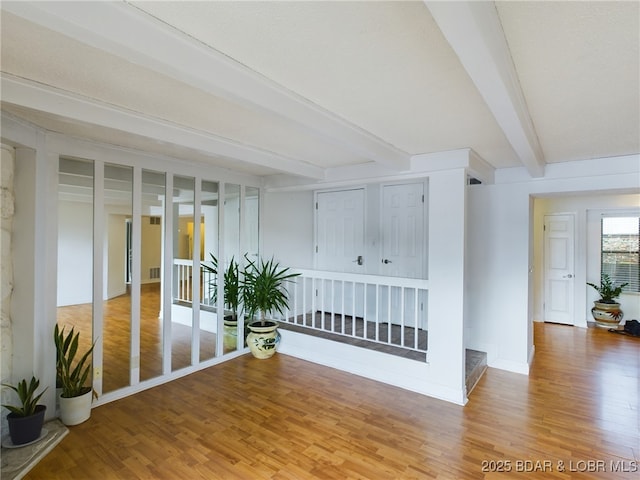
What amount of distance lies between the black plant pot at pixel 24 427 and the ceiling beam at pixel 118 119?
2.09m

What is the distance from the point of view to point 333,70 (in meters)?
1.62

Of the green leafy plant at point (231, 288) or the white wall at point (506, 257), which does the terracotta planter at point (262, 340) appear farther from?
the white wall at point (506, 257)

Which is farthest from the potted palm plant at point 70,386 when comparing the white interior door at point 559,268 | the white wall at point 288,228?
the white interior door at point 559,268

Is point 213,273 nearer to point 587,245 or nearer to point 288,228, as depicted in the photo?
point 288,228

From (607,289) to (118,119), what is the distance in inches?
279

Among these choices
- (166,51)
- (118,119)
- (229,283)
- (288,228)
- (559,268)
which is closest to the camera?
(166,51)

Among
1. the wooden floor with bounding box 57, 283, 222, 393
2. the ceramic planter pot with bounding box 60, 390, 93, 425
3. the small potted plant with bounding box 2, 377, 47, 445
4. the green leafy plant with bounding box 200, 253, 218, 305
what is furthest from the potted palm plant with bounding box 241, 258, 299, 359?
the small potted plant with bounding box 2, 377, 47, 445

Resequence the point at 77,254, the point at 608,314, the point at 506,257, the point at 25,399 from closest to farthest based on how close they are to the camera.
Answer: the point at 25,399, the point at 77,254, the point at 506,257, the point at 608,314

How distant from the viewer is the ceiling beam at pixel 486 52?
3.40 ft

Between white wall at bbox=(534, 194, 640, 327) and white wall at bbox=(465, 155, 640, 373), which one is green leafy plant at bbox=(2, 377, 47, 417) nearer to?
white wall at bbox=(465, 155, 640, 373)

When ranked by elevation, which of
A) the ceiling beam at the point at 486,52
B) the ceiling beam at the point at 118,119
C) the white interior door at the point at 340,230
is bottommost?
the white interior door at the point at 340,230

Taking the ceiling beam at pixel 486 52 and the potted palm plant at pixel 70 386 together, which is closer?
the ceiling beam at pixel 486 52

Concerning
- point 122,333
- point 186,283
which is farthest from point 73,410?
point 186,283

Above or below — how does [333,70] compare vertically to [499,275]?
above
